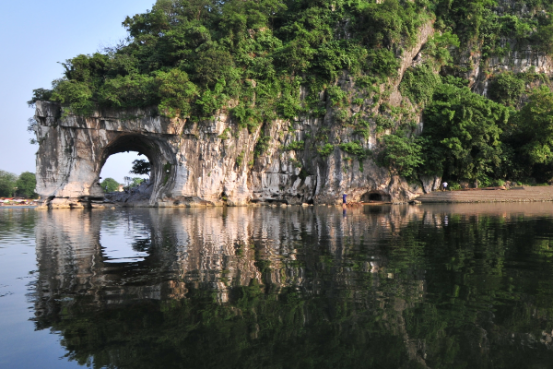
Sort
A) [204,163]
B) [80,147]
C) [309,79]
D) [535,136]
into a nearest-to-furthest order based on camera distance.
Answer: [80,147]
[204,163]
[535,136]
[309,79]

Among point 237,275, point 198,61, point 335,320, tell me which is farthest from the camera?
point 198,61

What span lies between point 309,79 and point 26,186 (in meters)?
66.1

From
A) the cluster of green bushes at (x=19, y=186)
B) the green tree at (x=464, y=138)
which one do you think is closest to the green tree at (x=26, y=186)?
the cluster of green bushes at (x=19, y=186)

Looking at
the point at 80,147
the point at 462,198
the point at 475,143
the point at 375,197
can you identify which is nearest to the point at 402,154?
the point at 375,197

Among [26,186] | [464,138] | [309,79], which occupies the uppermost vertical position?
[309,79]

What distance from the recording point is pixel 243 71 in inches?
1339

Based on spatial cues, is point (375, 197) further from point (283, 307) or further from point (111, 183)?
point (111, 183)

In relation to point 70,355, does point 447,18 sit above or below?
above

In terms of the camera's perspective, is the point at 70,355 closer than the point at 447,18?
Yes

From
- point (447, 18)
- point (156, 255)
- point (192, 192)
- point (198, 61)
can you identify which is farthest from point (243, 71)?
point (156, 255)

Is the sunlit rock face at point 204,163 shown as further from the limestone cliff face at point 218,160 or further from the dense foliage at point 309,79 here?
the dense foliage at point 309,79

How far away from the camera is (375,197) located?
120 ft

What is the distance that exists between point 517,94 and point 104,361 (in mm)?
47317

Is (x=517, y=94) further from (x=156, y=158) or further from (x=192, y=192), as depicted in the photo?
(x=156, y=158)
